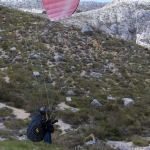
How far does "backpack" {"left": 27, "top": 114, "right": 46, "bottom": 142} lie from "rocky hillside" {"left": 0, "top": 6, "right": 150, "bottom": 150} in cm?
237

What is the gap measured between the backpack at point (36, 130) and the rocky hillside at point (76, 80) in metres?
2.37

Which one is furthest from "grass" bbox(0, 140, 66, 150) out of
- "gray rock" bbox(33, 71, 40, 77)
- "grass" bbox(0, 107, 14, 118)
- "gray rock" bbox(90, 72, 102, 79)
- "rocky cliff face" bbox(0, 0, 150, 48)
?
"rocky cliff face" bbox(0, 0, 150, 48)

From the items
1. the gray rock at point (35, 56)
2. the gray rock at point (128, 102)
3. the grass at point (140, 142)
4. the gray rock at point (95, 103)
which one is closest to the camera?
the grass at point (140, 142)

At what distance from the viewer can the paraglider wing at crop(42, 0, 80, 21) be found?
943cm

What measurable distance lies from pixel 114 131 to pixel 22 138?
3.79 m

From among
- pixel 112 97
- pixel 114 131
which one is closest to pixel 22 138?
pixel 114 131

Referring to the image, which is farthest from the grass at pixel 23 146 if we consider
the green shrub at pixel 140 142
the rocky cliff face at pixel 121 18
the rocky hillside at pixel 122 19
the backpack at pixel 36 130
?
the rocky hillside at pixel 122 19

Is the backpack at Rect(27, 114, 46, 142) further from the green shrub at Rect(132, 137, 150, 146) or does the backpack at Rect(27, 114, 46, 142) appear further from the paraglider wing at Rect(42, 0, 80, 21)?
the green shrub at Rect(132, 137, 150, 146)

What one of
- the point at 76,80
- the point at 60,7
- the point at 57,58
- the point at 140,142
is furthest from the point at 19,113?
the point at 57,58

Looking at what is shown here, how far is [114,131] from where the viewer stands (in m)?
12.9

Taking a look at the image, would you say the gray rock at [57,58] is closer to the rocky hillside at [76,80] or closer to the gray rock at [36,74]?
the rocky hillside at [76,80]

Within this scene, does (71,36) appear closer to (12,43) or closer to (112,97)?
(12,43)

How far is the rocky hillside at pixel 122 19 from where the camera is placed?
356ft

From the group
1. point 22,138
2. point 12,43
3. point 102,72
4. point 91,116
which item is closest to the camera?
point 22,138
